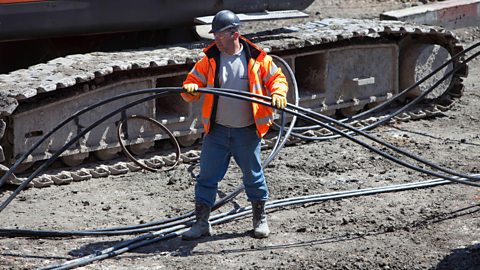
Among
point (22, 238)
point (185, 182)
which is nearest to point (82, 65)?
point (185, 182)

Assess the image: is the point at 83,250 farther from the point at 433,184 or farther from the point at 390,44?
the point at 390,44

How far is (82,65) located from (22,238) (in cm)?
218

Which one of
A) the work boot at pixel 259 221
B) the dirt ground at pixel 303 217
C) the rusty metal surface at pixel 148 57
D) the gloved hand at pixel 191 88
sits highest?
the gloved hand at pixel 191 88

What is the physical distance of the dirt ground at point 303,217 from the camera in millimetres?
6887

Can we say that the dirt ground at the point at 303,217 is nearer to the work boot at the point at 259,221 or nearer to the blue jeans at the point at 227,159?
the work boot at the point at 259,221

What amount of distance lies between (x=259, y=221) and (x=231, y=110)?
887 millimetres

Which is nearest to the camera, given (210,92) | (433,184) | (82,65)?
(210,92)

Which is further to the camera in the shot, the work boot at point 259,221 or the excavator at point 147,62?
the excavator at point 147,62

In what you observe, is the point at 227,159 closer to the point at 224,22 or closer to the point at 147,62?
the point at 224,22

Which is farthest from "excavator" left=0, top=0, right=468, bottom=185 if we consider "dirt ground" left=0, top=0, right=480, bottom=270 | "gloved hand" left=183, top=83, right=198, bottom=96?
"gloved hand" left=183, top=83, right=198, bottom=96

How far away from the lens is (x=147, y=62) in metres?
9.15

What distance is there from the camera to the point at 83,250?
708 centimetres

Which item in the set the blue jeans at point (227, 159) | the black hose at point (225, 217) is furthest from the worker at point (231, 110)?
the black hose at point (225, 217)

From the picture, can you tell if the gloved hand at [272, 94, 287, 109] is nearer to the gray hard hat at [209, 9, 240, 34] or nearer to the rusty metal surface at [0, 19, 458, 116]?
the gray hard hat at [209, 9, 240, 34]
